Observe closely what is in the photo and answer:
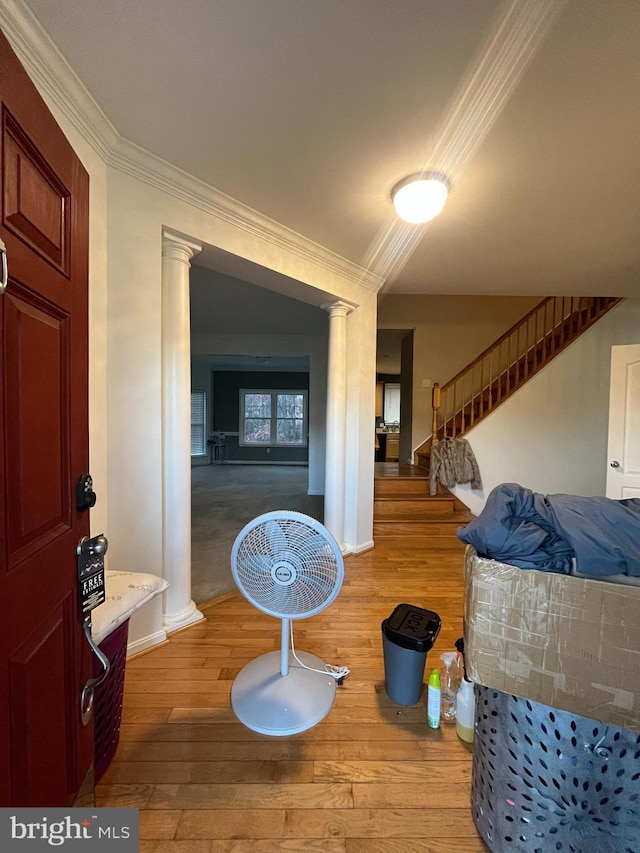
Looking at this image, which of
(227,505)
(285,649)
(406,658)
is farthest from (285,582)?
(227,505)

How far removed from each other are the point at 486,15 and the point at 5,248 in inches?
56.4

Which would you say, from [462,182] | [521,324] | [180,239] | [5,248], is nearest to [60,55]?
[180,239]

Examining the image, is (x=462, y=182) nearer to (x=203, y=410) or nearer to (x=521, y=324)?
(x=521, y=324)

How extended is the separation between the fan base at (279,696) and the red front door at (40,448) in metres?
0.60

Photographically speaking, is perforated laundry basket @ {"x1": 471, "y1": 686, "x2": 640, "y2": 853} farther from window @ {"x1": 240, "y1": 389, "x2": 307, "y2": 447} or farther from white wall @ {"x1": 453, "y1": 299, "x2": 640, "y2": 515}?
window @ {"x1": 240, "y1": 389, "x2": 307, "y2": 447}

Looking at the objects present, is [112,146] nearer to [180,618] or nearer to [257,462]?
[180,618]

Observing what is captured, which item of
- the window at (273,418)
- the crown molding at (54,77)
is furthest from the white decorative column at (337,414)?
the window at (273,418)

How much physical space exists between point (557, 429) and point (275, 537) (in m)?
4.46

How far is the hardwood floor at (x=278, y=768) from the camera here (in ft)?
3.21

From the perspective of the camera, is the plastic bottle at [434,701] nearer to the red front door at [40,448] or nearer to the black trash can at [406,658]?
the black trash can at [406,658]

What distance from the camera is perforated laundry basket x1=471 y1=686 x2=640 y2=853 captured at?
81cm

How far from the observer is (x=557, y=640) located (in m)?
0.82

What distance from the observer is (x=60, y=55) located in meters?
1.13

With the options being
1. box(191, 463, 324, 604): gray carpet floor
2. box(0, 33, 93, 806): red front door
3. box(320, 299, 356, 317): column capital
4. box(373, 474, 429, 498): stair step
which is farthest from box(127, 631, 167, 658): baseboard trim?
box(373, 474, 429, 498): stair step
